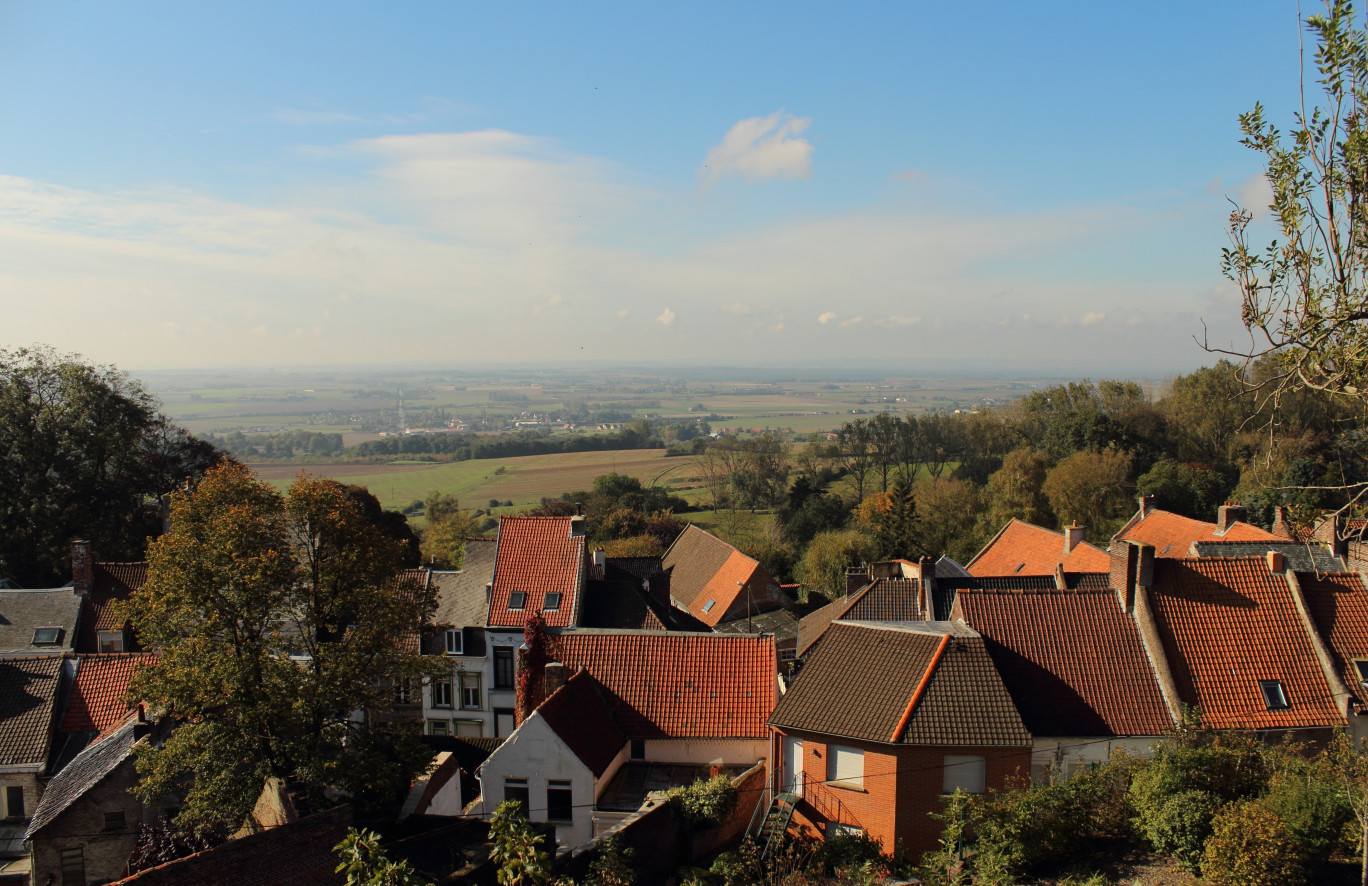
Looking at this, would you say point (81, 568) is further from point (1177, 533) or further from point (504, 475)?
point (504, 475)

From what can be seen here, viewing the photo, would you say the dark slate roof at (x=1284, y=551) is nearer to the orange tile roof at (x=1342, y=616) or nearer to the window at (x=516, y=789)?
the orange tile roof at (x=1342, y=616)

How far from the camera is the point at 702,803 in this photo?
1667 centimetres

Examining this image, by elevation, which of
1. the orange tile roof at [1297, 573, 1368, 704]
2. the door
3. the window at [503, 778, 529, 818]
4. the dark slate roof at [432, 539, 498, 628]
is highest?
the orange tile roof at [1297, 573, 1368, 704]

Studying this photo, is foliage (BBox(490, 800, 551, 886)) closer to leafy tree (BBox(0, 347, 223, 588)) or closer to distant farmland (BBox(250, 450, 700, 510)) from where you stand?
leafy tree (BBox(0, 347, 223, 588))

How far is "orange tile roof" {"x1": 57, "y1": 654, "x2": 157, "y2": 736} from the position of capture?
79.8 ft

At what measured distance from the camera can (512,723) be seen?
29.6m

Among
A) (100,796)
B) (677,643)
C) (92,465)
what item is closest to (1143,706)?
(677,643)

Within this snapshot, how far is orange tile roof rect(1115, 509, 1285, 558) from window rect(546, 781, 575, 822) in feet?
84.7

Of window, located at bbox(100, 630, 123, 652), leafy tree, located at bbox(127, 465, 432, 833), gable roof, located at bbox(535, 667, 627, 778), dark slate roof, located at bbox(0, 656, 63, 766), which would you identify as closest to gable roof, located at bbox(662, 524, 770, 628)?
gable roof, located at bbox(535, 667, 627, 778)

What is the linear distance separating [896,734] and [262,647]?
1356 cm

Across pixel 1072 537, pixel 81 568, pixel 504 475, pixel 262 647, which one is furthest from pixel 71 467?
pixel 504 475

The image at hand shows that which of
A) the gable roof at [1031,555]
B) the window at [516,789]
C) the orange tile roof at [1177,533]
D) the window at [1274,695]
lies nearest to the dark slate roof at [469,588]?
the window at [516,789]

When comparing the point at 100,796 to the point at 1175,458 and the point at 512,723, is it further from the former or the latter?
the point at 1175,458

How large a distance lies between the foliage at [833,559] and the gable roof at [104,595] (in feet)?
116
